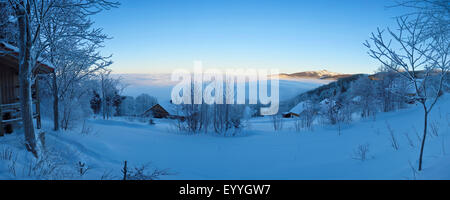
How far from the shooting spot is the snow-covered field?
436 cm

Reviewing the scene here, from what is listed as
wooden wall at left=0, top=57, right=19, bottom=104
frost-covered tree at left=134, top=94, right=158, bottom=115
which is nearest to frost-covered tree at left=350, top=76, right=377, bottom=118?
wooden wall at left=0, top=57, right=19, bottom=104

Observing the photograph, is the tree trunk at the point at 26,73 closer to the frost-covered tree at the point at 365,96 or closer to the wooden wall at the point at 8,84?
the wooden wall at the point at 8,84

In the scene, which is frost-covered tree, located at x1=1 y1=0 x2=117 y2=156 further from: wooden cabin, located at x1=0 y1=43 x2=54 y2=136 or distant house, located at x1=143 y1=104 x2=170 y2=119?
distant house, located at x1=143 y1=104 x2=170 y2=119

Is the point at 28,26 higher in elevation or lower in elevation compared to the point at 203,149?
higher

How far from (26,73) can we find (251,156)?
21.8 ft

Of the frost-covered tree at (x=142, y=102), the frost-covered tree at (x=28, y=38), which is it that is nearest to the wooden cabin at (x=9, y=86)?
the frost-covered tree at (x=28, y=38)

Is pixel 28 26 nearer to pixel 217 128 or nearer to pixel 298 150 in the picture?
pixel 298 150

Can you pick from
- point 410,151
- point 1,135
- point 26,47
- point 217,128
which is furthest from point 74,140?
point 410,151

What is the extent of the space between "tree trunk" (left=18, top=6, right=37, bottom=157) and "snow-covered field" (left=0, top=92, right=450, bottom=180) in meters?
0.31

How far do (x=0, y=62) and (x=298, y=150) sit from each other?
36.5 feet

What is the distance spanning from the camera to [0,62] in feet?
24.8

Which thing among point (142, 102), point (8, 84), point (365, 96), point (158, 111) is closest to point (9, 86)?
point (8, 84)

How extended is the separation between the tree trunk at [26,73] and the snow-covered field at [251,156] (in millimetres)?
311

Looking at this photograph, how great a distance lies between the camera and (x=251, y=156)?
7.74 meters
